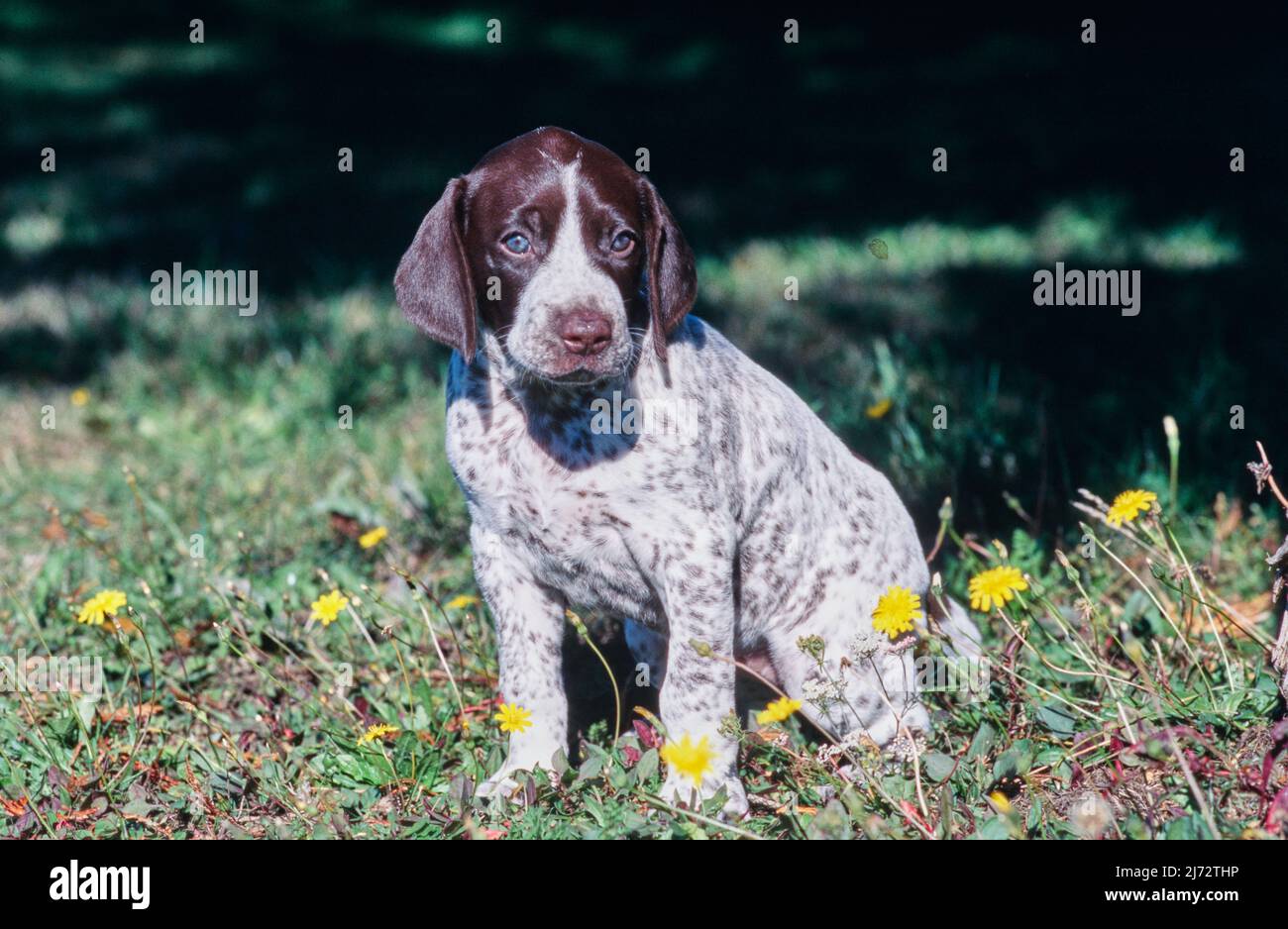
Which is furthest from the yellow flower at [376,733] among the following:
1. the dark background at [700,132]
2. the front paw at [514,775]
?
the dark background at [700,132]

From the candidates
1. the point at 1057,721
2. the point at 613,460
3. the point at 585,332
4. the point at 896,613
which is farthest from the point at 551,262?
the point at 1057,721

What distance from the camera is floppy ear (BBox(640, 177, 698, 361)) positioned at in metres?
3.51

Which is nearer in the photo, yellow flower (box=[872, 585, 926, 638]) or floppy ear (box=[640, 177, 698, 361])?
yellow flower (box=[872, 585, 926, 638])

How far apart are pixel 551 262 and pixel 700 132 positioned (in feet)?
26.6

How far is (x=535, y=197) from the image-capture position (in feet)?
11.0

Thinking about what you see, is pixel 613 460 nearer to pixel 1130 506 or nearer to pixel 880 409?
pixel 1130 506

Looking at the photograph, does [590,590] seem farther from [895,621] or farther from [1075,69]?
[1075,69]

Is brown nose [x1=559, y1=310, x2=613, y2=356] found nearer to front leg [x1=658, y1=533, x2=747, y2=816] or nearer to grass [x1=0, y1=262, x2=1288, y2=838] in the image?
front leg [x1=658, y1=533, x2=747, y2=816]

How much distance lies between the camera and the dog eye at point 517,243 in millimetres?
3385

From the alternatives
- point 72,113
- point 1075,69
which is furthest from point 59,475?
point 1075,69

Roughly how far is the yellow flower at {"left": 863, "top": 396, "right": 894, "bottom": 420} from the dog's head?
5.28ft

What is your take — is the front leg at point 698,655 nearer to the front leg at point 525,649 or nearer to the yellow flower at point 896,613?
the front leg at point 525,649

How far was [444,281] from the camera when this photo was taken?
3443mm

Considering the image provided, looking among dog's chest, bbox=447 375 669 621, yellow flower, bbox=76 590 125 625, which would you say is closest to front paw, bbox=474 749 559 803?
dog's chest, bbox=447 375 669 621
